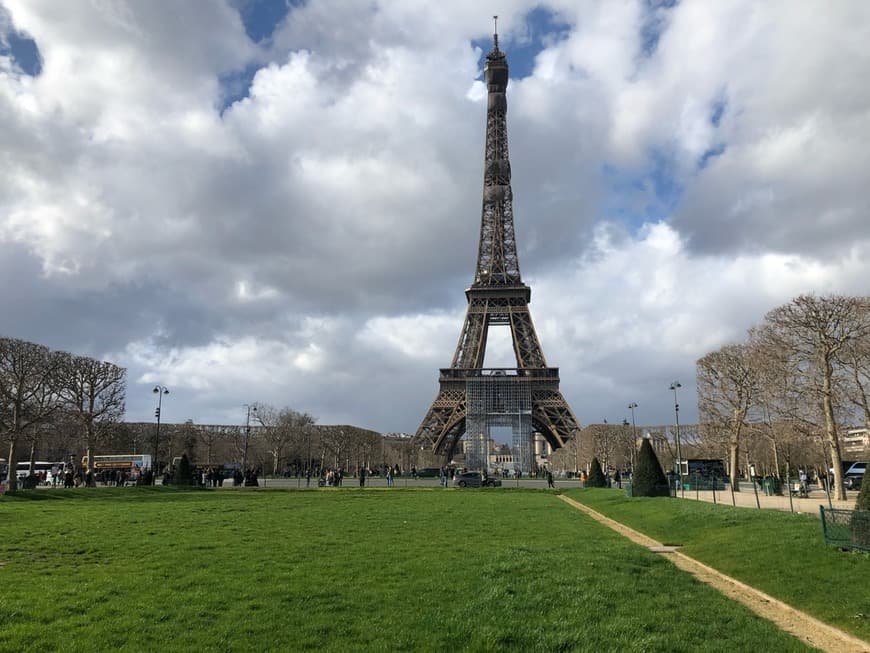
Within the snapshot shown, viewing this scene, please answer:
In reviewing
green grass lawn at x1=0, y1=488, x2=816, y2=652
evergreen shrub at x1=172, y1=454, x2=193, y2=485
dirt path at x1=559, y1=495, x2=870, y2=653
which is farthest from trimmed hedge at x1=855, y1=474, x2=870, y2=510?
evergreen shrub at x1=172, y1=454, x2=193, y2=485

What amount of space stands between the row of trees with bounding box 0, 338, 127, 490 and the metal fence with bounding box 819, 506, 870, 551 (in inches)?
1387

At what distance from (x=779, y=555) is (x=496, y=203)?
77402 mm

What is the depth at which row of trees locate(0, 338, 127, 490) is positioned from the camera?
35625 mm

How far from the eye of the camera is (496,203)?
287ft

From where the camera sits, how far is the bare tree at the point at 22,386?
34.7m

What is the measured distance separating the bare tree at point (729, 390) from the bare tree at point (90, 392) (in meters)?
41.1

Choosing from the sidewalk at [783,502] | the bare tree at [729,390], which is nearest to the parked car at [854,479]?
the sidewalk at [783,502]

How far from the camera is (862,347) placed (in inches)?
1187

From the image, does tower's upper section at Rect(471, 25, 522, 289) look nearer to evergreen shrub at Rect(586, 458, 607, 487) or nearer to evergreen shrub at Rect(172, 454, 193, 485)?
evergreen shrub at Rect(586, 458, 607, 487)

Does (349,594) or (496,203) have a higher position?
(496,203)

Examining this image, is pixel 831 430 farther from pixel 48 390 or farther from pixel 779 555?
pixel 48 390

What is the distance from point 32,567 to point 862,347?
33.6m

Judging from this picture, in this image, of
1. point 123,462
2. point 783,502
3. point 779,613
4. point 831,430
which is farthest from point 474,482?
point 779,613

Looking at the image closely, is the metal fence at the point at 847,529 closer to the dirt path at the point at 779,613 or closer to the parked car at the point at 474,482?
the dirt path at the point at 779,613
